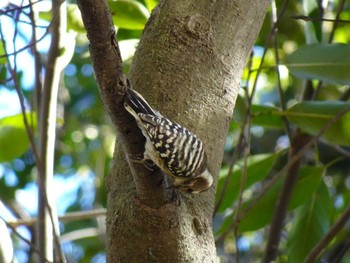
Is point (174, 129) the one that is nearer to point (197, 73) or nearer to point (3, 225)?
point (197, 73)

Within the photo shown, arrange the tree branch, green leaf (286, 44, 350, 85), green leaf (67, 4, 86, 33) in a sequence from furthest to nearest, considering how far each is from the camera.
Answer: green leaf (67, 4, 86, 33) → green leaf (286, 44, 350, 85) → the tree branch

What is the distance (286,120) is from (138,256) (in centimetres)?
90

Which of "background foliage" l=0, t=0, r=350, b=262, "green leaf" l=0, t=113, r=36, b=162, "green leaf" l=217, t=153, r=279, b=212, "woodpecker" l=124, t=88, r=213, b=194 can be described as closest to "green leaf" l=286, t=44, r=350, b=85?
"background foliage" l=0, t=0, r=350, b=262

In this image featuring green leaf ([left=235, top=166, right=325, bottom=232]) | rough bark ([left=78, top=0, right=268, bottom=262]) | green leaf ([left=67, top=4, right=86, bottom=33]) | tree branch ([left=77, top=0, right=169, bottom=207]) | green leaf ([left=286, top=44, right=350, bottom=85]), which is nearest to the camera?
tree branch ([left=77, top=0, right=169, bottom=207])

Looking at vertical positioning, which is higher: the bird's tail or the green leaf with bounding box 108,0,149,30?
the green leaf with bounding box 108,0,149,30

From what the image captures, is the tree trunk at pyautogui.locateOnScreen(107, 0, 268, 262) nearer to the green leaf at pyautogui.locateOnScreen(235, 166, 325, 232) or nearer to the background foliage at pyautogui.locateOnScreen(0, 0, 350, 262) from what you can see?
the background foliage at pyautogui.locateOnScreen(0, 0, 350, 262)

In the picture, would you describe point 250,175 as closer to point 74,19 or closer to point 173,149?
point 74,19

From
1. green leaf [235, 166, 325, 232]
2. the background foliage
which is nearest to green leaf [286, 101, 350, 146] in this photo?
the background foliage

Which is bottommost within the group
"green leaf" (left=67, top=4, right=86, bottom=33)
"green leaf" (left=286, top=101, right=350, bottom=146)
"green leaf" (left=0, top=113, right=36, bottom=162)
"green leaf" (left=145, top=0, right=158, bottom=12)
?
"green leaf" (left=0, top=113, right=36, bottom=162)

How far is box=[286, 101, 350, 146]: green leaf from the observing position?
178 centimetres

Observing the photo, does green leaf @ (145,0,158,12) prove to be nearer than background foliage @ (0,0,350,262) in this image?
No

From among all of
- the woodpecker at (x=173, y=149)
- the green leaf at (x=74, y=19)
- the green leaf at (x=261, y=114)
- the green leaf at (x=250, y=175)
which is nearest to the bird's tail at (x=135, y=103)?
the woodpecker at (x=173, y=149)

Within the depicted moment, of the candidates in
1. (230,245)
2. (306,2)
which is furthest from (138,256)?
(230,245)

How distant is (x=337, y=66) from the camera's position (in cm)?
179
